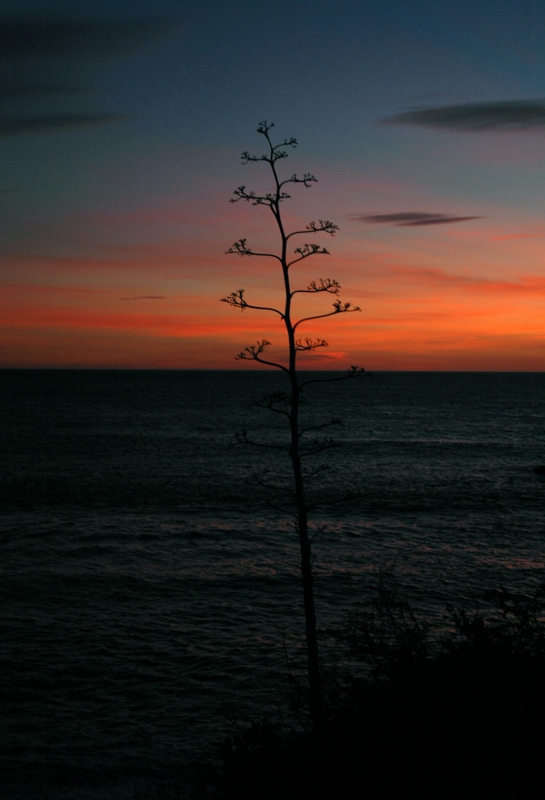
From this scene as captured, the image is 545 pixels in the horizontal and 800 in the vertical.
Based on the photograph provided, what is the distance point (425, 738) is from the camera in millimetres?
12461

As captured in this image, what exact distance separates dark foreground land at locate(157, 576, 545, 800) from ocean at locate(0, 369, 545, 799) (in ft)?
15.1

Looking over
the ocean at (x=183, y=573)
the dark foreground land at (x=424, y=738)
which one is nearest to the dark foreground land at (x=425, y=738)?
the dark foreground land at (x=424, y=738)

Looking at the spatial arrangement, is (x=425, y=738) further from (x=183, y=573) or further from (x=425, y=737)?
(x=183, y=573)

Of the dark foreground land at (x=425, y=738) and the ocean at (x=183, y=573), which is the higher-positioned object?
the dark foreground land at (x=425, y=738)

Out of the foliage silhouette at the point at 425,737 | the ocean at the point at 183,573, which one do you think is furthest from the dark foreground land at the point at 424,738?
the ocean at the point at 183,573

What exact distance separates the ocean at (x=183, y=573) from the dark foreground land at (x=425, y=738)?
181 inches

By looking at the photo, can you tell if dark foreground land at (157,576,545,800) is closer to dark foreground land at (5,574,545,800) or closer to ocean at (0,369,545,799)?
dark foreground land at (5,574,545,800)

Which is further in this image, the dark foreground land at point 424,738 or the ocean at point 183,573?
the ocean at point 183,573

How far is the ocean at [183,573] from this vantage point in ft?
67.5

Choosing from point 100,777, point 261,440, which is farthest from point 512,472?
point 100,777

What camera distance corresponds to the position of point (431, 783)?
11539mm

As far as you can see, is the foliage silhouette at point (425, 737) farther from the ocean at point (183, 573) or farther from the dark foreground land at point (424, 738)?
the ocean at point (183, 573)

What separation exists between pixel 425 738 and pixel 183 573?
24908 millimetres

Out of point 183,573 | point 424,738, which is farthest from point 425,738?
point 183,573
